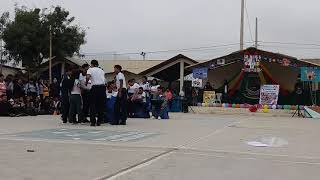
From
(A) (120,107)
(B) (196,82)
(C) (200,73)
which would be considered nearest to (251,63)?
(C) (200,73)

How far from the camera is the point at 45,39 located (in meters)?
43.5

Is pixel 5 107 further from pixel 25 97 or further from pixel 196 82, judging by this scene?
pixel 196 82

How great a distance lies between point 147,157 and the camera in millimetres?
9156

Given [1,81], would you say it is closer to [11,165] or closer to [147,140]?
[147,140]

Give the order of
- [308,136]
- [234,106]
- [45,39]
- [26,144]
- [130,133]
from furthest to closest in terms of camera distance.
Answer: [45,39] < [234,106] < [308,136] < [130,133] < [26,144]

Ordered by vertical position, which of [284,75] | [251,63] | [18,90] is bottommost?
[18,90]

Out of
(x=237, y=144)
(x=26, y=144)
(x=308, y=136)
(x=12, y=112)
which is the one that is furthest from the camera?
(x=12, y=112)

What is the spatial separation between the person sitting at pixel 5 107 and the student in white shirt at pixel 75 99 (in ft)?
12.9

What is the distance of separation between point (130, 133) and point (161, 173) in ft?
19.2

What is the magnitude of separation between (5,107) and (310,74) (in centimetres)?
1860

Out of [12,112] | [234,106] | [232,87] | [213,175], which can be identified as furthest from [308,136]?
[232,87]

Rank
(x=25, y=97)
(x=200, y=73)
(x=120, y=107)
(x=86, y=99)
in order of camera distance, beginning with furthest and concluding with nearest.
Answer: (x=200, y=73), (x=25, y=97), (x=120, y=107), (x=86, y=99)

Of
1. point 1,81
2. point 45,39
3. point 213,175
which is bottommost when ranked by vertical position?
point 213,175

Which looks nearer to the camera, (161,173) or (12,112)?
(161,173)
